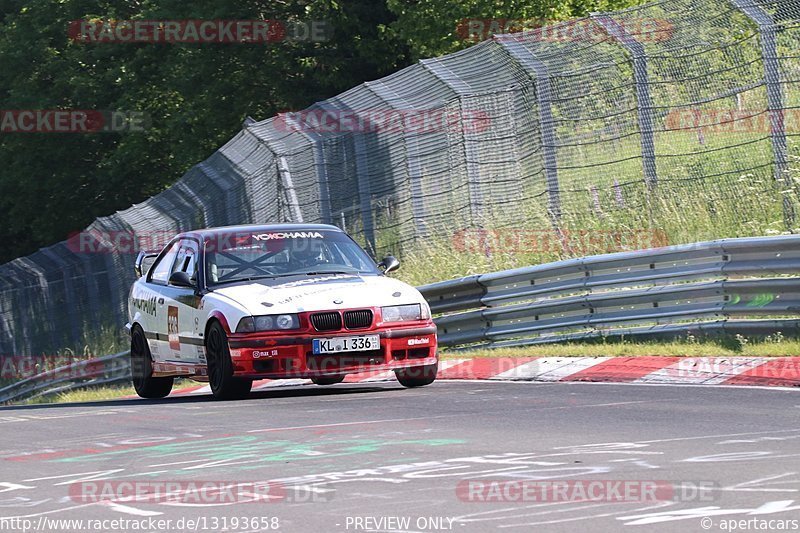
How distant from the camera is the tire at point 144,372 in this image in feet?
50.1

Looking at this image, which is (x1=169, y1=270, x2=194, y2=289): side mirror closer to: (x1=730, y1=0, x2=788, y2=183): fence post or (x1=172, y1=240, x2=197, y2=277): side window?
(x1=172, y1=240, x2=197, y2=277): side window

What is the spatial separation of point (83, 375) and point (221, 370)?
1334 cm

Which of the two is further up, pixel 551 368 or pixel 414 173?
pixel 414 173

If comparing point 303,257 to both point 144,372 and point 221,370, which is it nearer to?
point 221,370

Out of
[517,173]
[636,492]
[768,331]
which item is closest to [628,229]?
[517,173]

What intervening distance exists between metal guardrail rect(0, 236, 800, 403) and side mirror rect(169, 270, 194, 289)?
3565 millimetres

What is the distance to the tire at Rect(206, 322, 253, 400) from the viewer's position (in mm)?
12891

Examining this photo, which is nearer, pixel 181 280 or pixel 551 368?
pixel 551 368

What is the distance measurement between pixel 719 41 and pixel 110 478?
32.0 feet

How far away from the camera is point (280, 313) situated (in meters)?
12.7

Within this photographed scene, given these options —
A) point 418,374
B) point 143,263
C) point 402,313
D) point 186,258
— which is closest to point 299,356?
point 402,313

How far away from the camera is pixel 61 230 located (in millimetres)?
48125

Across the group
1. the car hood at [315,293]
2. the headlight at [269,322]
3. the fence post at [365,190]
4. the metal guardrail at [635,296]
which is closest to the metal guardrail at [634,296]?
the metal guardrail at [635,296]

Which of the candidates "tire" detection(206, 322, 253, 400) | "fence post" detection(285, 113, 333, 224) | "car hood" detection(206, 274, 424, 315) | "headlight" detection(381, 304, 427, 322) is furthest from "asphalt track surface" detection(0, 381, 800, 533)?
"fence post" detection(285, 113, 333, 224)
